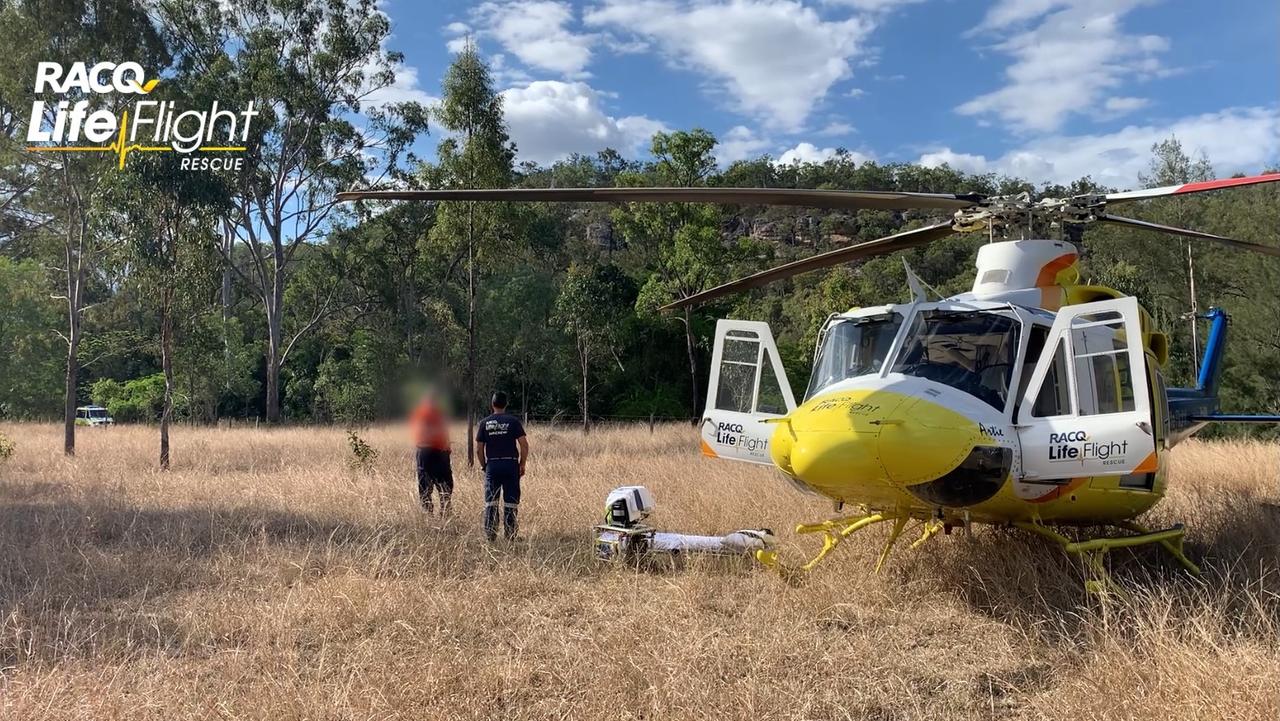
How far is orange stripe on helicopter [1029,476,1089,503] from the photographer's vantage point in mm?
4551

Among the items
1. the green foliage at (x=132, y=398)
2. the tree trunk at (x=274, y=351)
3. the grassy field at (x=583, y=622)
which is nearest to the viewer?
the grassy field at (x=583, y=622)

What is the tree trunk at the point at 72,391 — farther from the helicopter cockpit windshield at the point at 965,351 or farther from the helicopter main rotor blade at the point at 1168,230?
the helicopter main rotor blade at the point at 1168,230

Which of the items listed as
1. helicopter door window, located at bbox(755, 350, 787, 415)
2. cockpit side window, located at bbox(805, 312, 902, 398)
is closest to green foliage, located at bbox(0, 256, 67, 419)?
helicopter door window, located at bbox(755, 350, 787, 415)

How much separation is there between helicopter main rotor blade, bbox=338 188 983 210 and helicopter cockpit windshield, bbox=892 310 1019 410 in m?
0.81

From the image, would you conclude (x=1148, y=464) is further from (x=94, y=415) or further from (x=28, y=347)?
(x=28, y=347)

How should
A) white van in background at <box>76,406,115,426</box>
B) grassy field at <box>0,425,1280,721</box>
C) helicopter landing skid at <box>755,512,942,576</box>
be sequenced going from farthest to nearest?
white van in background at <box>76,406,115,426</box>, helicopter landing skid at <box>755,512,942,576</box>, grassy field at <box>0,425,1280,721</box>

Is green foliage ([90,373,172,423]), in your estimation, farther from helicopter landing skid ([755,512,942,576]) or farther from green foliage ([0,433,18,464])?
helicopter landing skid ([755,512,942,576])

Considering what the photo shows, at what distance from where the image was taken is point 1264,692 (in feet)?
10.3

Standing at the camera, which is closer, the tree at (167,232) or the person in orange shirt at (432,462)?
the person in orange shirt at (432,462)

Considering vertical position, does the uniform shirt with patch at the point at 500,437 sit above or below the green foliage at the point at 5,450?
above

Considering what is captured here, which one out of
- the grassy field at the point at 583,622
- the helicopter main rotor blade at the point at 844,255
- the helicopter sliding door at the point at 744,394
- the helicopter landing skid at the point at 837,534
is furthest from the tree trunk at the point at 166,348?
the helicopter landing skid at the point at 837,534

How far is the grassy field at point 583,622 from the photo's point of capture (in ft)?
11.4

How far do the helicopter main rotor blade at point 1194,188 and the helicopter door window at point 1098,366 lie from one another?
801 millimetres

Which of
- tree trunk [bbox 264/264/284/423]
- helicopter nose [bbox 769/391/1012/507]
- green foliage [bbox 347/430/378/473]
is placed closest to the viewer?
helicopter nose [bbox 769/391/1012/507]
